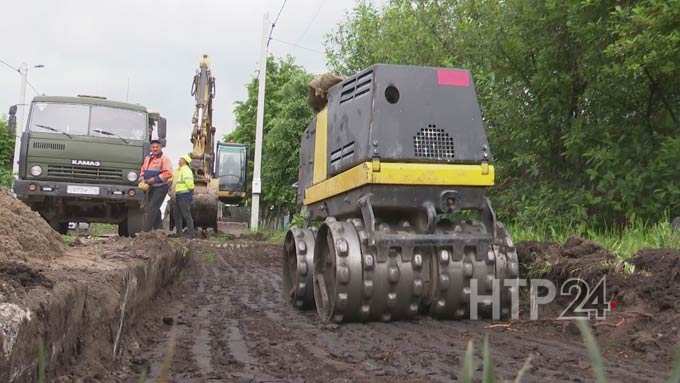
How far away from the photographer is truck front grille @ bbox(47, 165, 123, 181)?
37.8 ft

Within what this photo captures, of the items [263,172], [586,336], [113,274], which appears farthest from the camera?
[263,172]

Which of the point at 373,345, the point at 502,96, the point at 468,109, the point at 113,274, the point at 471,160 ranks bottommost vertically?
the point at 373,345

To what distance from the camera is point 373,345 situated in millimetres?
4645

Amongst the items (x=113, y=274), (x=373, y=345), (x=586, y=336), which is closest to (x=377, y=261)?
(x=373, y=345)

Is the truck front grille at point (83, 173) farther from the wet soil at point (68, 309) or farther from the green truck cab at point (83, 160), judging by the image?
the wet soil at point (68, 309)

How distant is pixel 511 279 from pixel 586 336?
5.22m

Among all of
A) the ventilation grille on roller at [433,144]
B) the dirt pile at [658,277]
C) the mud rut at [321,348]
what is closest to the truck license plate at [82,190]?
the mud rut at [321,348]

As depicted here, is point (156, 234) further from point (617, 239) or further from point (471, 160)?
point (617, 239)

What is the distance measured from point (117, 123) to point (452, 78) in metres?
7.79

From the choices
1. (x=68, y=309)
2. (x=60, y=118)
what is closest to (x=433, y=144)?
(x=68, y=309)

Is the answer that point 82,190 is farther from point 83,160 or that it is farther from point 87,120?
point 87,120

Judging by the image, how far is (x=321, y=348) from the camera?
15.0 ft

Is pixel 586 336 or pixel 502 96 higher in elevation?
pixel 502 96

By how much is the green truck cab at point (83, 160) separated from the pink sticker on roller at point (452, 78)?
23.5 ft
